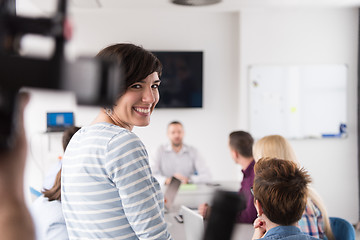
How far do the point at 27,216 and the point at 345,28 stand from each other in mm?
5355

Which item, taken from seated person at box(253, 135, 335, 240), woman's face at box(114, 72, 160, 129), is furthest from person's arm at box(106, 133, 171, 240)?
seated person at box(253, 135, 335, 240)

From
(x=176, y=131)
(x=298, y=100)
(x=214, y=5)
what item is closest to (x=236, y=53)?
(x=214, y=5)

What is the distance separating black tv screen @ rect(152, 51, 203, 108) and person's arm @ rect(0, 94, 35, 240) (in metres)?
4.69

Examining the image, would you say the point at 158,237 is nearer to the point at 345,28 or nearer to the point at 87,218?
the point at 87,218

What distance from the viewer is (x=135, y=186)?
3.04ft

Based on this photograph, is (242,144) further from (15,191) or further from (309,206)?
(15,191)

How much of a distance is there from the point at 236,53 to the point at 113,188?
174 inches

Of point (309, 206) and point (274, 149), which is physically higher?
point (274, 149)

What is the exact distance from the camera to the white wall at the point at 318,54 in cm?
489

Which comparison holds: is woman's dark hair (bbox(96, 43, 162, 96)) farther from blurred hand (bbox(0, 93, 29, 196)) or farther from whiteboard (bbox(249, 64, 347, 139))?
whiteboard (bbox(249, 64, 347, 139))

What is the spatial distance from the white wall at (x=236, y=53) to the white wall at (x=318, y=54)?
1 centimetres

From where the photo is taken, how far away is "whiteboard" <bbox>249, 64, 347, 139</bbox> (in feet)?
16.0

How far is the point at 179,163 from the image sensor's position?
4461 millimetres

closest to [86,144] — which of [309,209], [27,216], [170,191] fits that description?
[27,216]
